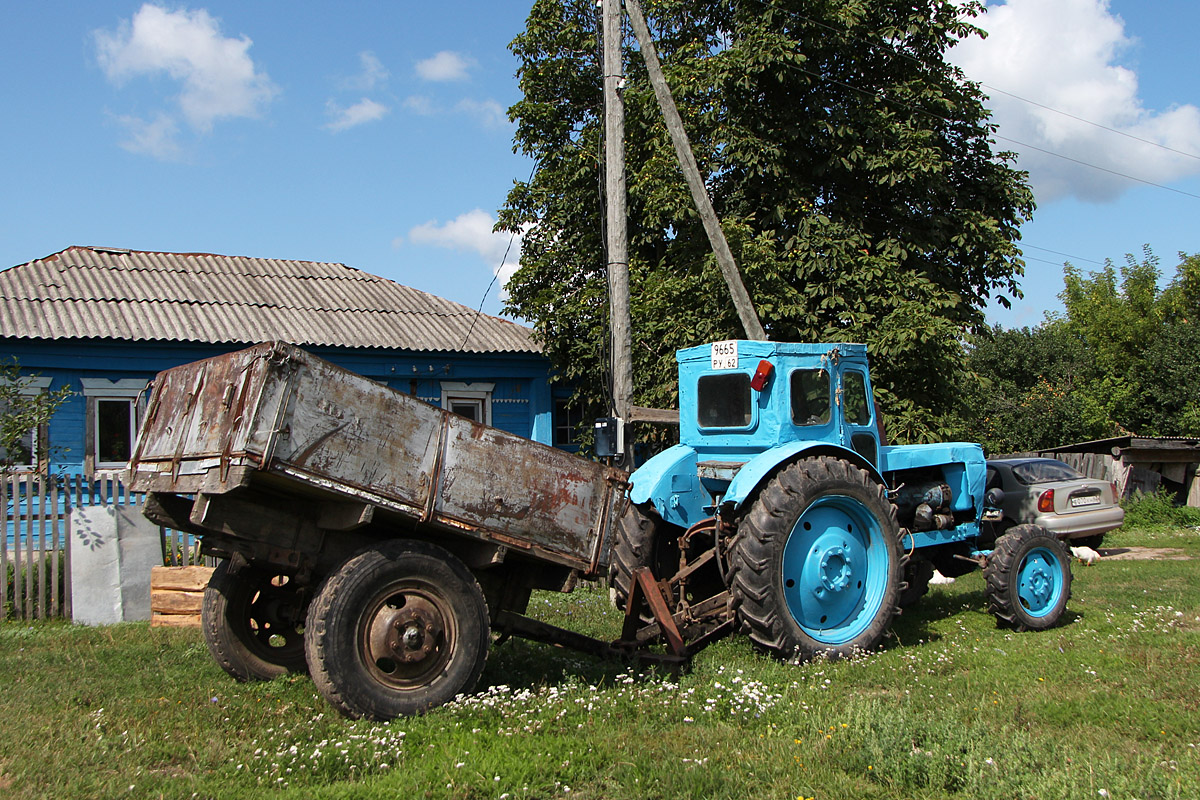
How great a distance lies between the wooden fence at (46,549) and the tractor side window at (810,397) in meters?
5.98

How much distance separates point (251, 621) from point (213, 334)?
886 centimetres

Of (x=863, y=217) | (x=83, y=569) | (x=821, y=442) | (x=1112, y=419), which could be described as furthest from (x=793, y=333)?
(x=1112, y=419)

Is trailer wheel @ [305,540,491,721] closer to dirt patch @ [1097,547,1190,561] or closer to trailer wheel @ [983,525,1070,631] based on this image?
trailer wheel @ [983,525,1070,631]

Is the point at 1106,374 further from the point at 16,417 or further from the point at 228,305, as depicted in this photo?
the point at 16,417

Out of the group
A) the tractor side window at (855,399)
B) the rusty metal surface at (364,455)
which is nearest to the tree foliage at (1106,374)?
the tractor side window at (855,399)

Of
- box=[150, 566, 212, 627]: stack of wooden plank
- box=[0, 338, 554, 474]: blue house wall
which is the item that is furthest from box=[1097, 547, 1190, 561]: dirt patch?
box=[150, 566, 212, 627]: stack of wooden plank

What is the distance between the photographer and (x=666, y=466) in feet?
24.1

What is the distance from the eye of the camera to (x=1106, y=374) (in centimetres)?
3356

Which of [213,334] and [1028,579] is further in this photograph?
[213,334]

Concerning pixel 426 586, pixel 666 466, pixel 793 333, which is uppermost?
pixel 793 333

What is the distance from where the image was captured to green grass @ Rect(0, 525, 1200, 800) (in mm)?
4277

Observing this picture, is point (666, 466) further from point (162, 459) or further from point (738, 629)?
point (162, 459)

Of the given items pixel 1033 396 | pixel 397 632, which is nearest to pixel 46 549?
pixel 397 632

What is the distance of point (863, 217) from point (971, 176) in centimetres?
228
